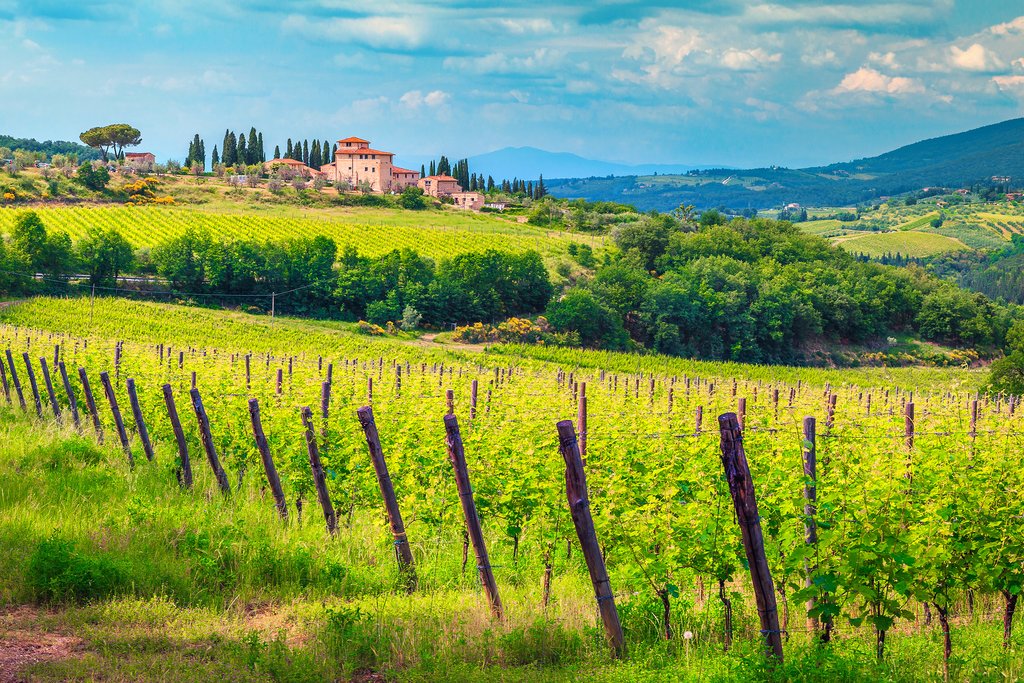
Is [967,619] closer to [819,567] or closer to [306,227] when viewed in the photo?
[819,567]

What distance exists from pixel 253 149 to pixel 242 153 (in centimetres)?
186

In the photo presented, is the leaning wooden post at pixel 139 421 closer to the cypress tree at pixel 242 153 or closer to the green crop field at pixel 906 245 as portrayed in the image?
the cypress tree at pixel 242 153

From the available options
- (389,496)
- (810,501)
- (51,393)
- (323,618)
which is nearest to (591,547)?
(810,501)

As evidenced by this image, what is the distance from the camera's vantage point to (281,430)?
10781 mm

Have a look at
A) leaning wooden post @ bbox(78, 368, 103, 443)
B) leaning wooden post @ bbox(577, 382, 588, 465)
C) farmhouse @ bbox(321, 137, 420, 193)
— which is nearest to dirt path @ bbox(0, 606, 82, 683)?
leaning wooden post @ bbox(577, 382, 588, 465)

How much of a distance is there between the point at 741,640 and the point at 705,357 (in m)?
72.0

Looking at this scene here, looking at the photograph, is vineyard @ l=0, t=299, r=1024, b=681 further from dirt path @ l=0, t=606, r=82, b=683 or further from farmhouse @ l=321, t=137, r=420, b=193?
farmhouse @ l=321, t=137, r=420, b=193

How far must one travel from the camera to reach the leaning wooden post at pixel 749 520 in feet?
17.1

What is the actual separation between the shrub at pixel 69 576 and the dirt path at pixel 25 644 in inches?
9.1

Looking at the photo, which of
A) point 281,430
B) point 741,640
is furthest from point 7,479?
point 741,640

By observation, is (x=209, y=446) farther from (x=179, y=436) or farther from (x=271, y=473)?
(x=271, y=473)

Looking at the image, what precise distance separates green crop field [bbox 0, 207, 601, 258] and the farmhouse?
22321mm

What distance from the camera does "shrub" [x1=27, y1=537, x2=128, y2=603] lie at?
6555 mm

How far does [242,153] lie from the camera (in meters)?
123
